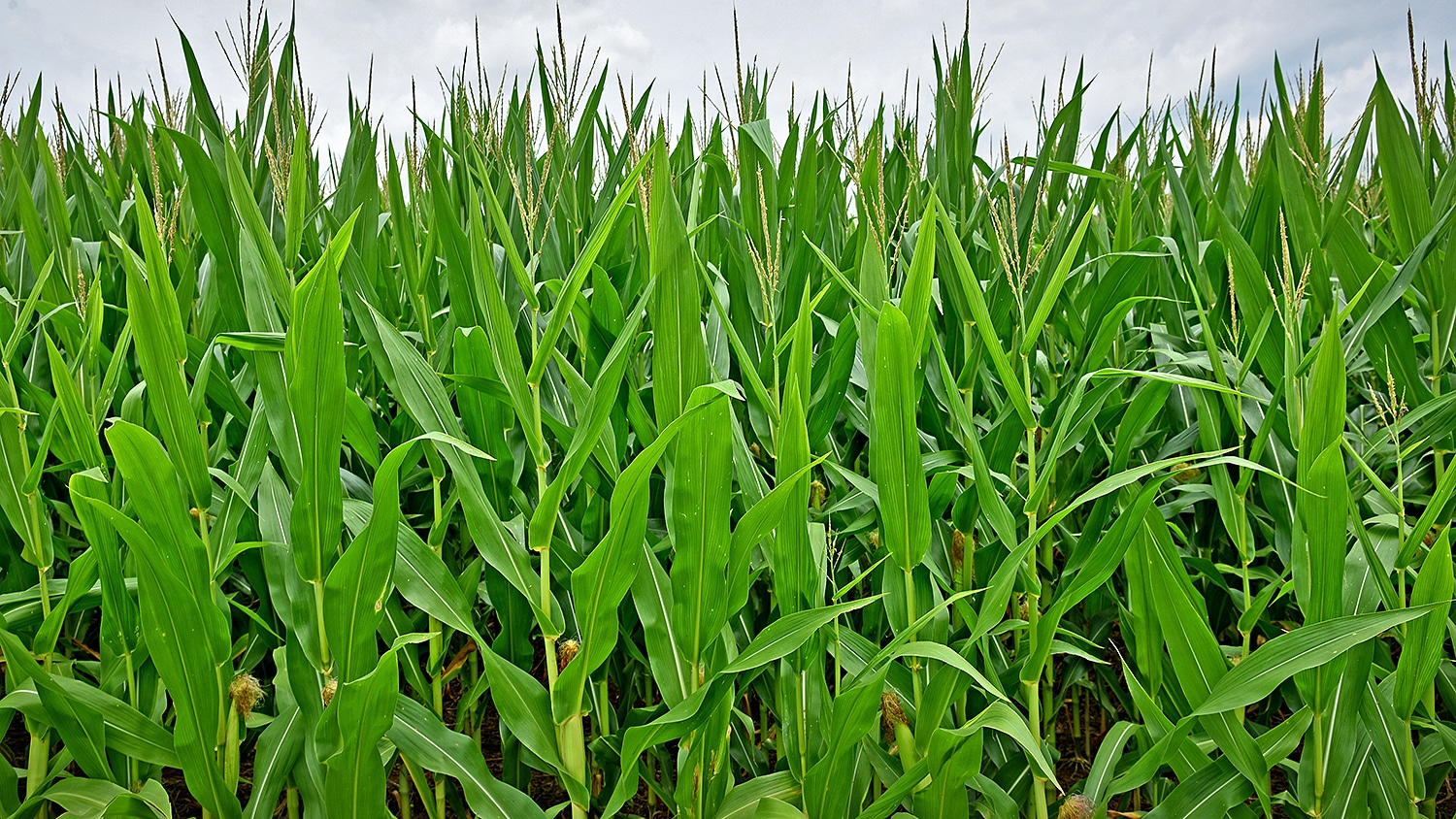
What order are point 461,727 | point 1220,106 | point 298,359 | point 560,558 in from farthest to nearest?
point 1220,106, point 461,727, point 560,558, point 298,359

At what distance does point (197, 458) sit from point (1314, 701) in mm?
1419

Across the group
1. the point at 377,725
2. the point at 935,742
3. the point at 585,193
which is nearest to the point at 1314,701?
the point at 935,742

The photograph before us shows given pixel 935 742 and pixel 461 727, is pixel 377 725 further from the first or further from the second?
pixel 935 742

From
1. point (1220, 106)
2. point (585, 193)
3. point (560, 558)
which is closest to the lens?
point (560, 558)

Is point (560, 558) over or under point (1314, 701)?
over

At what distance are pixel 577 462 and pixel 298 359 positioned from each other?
0.31 m

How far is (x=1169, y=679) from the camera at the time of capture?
1156mm

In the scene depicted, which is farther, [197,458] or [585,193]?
[585,193]

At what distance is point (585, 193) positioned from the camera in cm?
181

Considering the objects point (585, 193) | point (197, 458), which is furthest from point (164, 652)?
point (585, 193)

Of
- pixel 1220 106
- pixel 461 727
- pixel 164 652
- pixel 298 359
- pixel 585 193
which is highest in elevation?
pixel 1220 106

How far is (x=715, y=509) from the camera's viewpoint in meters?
0.96

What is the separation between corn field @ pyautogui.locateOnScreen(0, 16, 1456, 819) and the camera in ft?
3.16

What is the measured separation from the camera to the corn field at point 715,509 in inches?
37.9
